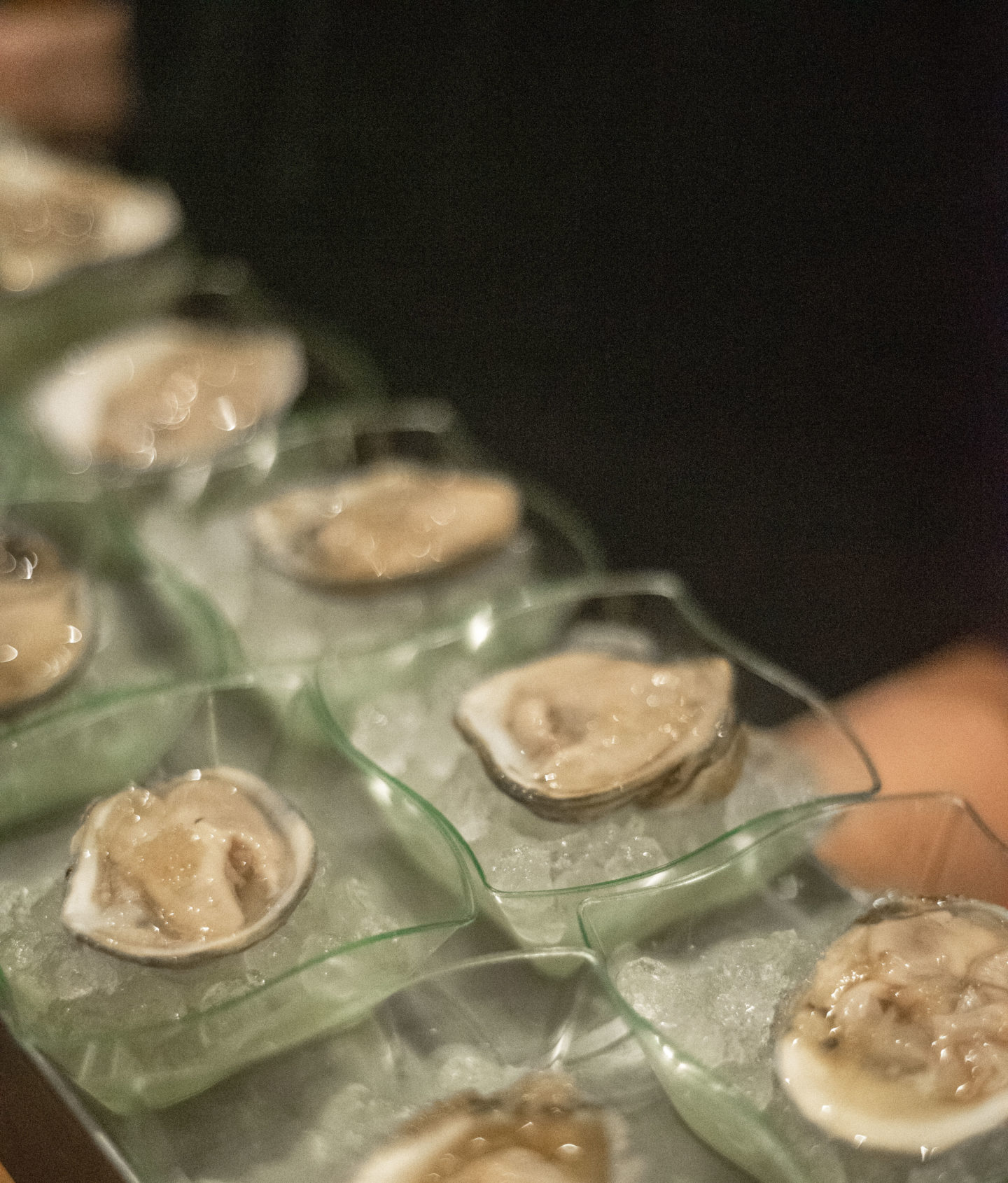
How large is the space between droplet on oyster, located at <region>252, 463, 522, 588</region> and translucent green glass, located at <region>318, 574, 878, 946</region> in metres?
0.10

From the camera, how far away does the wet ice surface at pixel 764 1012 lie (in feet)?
2.65

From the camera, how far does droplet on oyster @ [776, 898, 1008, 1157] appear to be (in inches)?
32.3

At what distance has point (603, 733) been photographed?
1.08 m

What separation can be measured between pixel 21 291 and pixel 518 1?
2.75ft

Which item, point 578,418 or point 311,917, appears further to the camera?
point 578,418

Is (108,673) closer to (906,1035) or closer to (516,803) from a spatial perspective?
(516,803)

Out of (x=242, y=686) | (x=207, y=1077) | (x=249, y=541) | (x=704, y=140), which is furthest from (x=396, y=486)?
(x=207, y=1077)

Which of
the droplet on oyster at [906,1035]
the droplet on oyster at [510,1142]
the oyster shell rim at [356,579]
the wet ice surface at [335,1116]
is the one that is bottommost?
the wet ice surface at [335,1116]

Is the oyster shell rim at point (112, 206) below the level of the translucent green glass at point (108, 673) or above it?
above

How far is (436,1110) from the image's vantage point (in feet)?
2.86

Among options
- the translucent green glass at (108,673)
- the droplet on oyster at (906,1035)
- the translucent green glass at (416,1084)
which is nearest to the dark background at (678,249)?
the translucent green glass at (416,1084)

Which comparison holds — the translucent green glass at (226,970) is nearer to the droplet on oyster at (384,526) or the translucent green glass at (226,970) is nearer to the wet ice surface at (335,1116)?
the wet ice surface at (335,1116)

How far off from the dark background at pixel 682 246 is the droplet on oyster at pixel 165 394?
487 mm

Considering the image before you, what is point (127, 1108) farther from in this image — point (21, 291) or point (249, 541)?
point (21, 291)
